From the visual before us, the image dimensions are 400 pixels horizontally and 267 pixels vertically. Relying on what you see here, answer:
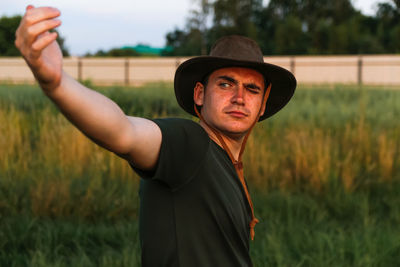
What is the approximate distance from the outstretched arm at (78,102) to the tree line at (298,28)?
39.6 meters

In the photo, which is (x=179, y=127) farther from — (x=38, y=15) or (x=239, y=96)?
(x=38, y=15)

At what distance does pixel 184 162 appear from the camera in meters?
1.52

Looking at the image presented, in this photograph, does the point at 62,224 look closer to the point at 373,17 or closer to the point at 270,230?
the point at 270,230

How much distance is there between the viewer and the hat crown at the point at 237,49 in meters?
1.82

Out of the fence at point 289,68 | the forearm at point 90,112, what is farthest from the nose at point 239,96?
the fence at point 289,68

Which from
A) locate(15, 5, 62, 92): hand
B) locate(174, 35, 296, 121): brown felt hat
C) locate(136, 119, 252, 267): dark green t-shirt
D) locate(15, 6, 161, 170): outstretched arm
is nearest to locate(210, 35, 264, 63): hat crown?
locate(174, 35, 296, 121): brown felt hat

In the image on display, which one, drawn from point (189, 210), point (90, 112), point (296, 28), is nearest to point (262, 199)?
point (189, 210)

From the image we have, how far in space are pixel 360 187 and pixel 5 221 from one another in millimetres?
3685

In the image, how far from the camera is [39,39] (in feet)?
3.66

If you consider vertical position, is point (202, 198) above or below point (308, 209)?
above

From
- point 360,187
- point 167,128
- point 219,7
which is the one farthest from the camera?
point 219,7

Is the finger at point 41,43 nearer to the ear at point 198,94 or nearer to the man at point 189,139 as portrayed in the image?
the man at point 189,139

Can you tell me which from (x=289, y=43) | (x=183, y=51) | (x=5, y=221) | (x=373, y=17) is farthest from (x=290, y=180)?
(x=373, y=17)

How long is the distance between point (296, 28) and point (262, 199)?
3772 cm
